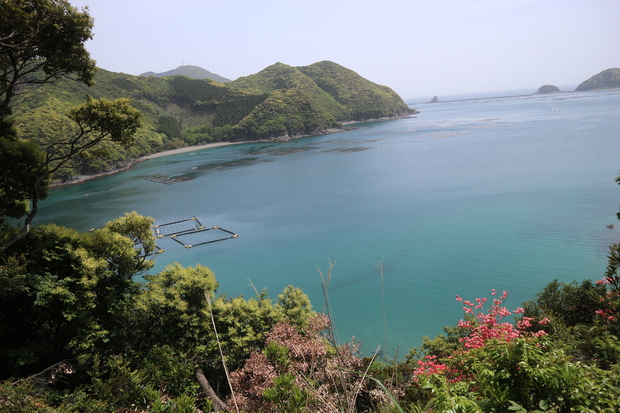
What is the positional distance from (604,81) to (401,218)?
225 m

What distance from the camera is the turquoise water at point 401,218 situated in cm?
1784

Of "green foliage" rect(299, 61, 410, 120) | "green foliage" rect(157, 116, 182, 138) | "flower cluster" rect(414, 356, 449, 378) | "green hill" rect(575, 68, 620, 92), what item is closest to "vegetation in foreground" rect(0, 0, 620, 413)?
"flower cluster" rect(414, 356, 449, 378)

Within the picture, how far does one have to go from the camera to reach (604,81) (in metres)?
183

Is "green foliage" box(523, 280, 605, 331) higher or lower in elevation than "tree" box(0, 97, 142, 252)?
lower

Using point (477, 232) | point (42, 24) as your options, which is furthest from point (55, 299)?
point (477, 232)

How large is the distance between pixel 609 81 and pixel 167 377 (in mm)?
245491

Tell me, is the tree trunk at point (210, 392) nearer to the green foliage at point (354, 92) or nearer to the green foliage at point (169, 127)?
the green foliage at point (169, 127)

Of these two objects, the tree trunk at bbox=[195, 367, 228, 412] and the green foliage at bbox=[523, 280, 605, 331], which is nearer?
the tree trunk at bbox=[195, 367, 228, 412]

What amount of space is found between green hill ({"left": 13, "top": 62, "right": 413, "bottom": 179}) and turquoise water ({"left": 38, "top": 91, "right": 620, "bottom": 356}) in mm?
28186

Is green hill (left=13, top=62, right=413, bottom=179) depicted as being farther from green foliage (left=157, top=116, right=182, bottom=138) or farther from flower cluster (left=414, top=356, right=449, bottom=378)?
flower cluster (left=414, top=356, right=449, bottom=378)

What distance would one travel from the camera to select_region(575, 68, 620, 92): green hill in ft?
578

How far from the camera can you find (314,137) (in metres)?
97.9

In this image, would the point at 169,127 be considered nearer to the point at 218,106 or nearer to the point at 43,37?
the point at 218,106

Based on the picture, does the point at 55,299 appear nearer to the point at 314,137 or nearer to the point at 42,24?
the point at 42,24
